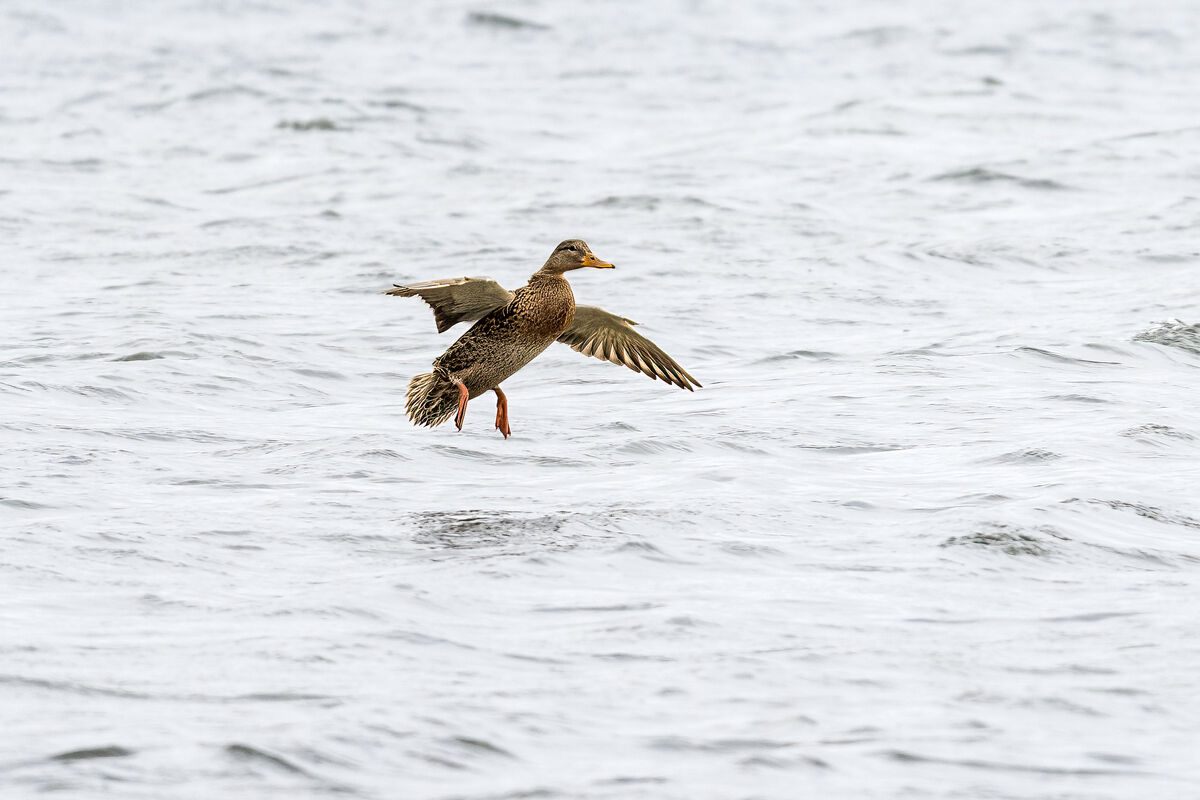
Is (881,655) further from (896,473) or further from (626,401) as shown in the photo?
(626,401)

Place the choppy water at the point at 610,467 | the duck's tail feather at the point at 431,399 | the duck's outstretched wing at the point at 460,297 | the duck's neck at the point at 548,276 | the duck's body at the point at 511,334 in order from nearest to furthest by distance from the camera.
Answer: the choppy water at the point at 610,467 → the duck's outstretched wing at the point at 460,297 → the duck's tail feather at the point at 431,399 → the duck's body at the point at 511,334 → the duck's neck at the point at 548,276

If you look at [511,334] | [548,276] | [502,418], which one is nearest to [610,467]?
[502,418]

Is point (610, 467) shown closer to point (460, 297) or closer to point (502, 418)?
point (502, 418)

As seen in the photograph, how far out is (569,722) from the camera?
17.5 ft

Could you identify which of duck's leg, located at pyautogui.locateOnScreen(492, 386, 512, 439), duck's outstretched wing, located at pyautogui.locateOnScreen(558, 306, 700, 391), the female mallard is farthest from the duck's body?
duck's outstretched wing, located at pyautogui.locateOnScreen(558, 306, 700, 391)

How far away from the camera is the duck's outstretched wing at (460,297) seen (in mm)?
9227

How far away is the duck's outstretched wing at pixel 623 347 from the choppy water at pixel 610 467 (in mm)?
285

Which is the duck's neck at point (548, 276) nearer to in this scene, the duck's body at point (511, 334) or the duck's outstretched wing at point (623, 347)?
the duck's body at point (511, 334)

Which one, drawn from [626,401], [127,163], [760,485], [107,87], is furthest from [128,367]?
[107,87]

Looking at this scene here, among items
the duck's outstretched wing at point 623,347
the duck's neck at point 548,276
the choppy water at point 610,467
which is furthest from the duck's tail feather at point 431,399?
the duck's outstretched wing at point 623,347

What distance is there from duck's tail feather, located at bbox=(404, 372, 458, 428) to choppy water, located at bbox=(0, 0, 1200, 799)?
0.17 m

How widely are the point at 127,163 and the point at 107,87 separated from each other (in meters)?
5.52

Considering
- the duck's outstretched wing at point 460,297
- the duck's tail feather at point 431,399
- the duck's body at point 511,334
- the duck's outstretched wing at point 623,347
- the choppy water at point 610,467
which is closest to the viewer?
the choppy water at point 610,467

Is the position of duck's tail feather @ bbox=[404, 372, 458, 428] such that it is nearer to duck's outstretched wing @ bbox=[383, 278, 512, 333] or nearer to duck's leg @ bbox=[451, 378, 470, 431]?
duck's leg @ bbox=[451, 378, 470, 431]
